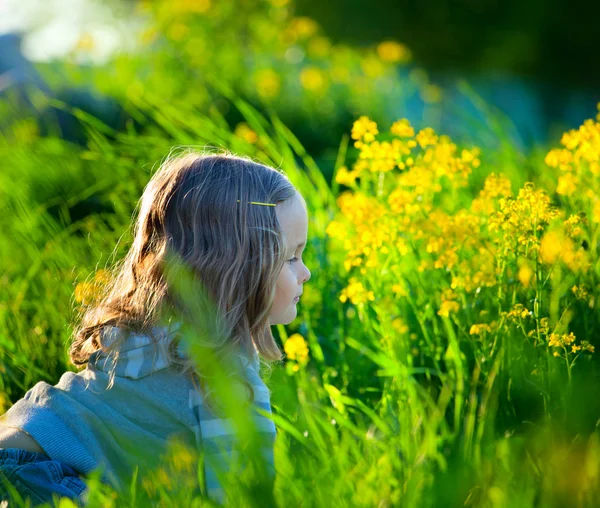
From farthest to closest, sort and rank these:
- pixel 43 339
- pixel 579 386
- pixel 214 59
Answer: pixel 214 59 → pixel 43 339 → pixel 579 386

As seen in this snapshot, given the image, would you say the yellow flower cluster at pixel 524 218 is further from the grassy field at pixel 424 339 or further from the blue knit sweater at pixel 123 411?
the blue knit sweater at pixel 123 411

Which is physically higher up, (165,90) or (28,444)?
(165,90)

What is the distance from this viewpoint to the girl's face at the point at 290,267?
2.05 metres

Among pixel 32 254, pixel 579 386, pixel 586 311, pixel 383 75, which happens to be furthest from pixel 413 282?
pixel 383 75

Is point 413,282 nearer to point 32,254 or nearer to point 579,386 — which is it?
point 579,386

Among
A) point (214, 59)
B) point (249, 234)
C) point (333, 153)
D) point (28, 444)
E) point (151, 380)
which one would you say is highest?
point (214, 59)

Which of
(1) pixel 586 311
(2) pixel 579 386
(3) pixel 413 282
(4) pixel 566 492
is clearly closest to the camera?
(4) pixel 566 492

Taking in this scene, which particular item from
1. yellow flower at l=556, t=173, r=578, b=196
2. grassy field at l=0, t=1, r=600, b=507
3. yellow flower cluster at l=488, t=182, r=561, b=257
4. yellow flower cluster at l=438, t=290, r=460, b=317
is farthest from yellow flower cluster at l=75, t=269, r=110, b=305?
yellow flower at l=556, t=173, r=578, b=196

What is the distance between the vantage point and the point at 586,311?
6.94 feet

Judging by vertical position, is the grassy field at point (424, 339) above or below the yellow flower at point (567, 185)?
below

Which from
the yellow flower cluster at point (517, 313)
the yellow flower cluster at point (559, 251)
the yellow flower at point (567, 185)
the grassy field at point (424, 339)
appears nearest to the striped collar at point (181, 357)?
the grassy field at point (424, 339)

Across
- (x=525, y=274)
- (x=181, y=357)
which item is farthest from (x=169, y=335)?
A: (x=525, y=274)

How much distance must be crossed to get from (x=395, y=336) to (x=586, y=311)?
0.50 m

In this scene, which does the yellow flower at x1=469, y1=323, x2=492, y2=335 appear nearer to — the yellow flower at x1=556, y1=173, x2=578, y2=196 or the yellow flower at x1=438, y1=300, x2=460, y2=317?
the yellow flower at x1=438, y1=300, x2=460, y2=317
